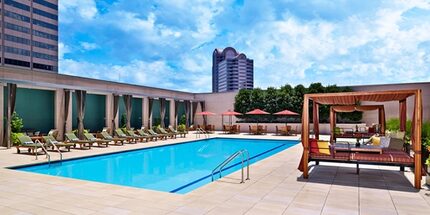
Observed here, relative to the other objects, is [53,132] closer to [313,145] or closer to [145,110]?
[145,110]

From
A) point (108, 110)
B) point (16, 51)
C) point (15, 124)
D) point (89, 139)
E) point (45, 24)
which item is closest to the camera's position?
point (15, 124)

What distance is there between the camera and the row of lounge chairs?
37.9 feet

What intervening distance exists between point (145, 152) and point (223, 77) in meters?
85.8

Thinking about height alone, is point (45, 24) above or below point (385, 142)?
above

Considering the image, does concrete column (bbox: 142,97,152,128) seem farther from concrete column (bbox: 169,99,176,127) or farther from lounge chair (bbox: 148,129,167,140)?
lounge chair (bbox: 148,129,167,140)

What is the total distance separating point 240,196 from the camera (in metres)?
5.32

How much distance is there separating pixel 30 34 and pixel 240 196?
255 feet

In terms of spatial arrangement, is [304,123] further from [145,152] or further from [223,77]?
[223,77]

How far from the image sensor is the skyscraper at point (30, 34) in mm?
63250

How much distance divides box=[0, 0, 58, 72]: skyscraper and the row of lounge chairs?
58.9 m

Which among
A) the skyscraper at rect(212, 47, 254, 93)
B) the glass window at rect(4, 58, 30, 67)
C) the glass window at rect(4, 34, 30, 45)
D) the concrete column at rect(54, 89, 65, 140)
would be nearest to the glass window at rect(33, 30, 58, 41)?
the glass window at rect(4, 34, 30, 45)

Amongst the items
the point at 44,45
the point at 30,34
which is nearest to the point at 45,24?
the point at 30,34

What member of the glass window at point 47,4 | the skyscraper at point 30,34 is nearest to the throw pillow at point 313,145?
the skyscraper at point 30,34

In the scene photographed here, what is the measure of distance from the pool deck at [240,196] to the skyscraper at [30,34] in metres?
68.7
